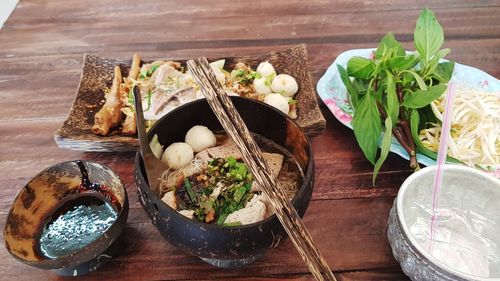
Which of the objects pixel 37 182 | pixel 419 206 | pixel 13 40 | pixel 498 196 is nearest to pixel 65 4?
pixel 13 40

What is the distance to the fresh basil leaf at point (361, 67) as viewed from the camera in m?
1.23

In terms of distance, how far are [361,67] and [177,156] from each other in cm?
60

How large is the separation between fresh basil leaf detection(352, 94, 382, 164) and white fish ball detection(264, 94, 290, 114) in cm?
24

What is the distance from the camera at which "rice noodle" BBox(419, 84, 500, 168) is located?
1.16 metres

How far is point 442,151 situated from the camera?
2.85ft

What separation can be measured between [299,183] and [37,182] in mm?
607

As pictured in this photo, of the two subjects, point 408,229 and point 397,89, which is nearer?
point 408,229

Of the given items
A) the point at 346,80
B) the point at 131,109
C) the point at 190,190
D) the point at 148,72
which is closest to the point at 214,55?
the point at 148,72

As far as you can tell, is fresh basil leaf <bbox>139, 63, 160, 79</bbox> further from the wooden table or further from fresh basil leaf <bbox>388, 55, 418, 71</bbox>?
fresh basil leaf <bbox>388, 55, 418, 71</bbox>

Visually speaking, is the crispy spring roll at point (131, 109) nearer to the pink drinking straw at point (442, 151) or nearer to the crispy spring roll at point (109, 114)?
the crispy spring roll at point (109, 114)

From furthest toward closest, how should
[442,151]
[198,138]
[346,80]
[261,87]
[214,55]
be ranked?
[214,55], [261,87], [346,80], [198,138], [442,151]

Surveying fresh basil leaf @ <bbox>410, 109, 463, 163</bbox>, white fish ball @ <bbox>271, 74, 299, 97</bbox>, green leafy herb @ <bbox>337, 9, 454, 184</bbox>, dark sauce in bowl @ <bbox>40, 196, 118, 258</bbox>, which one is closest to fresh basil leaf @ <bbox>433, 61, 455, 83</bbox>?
green leafy herb @ <bbox>337, 9, 454, 184</bbox>

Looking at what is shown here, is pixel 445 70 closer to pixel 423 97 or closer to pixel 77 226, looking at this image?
pixel 423 97

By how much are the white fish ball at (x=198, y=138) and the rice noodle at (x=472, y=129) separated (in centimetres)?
60
